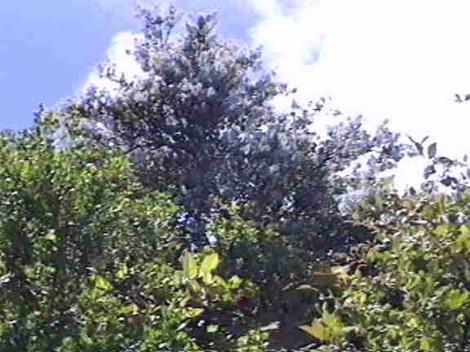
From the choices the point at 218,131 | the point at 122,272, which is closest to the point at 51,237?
the point at 122,272

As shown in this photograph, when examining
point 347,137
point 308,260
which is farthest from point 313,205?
point 308,260

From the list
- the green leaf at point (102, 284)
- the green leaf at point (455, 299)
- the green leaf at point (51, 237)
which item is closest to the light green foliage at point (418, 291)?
the green leaf at point (455, 299)

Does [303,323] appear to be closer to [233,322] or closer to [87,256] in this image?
[233,322]

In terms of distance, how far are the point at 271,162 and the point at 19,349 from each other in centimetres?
904

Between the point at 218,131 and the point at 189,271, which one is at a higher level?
the point at 218,131

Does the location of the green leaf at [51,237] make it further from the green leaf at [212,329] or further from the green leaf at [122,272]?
the green leaf at [212,329]

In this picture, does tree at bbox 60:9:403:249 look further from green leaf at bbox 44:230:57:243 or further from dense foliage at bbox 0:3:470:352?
green leaf at bbox 44:230:57:243

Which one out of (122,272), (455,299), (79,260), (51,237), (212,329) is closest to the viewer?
(455,299)

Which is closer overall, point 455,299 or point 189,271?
point 455,299

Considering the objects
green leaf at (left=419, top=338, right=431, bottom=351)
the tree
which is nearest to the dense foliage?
green leaf at (left=419, top=338, right=431, bottom=351)

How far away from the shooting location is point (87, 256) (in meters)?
4.77

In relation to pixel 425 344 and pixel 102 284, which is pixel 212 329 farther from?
pixel 425 344

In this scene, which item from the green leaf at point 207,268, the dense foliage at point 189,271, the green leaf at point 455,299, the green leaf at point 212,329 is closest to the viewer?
the green leaf at point 455,299

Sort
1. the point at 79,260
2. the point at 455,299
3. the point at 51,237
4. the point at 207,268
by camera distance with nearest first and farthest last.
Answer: the point at 455,299
the point at 51,237
the point at 79,260
the point at 207,268
